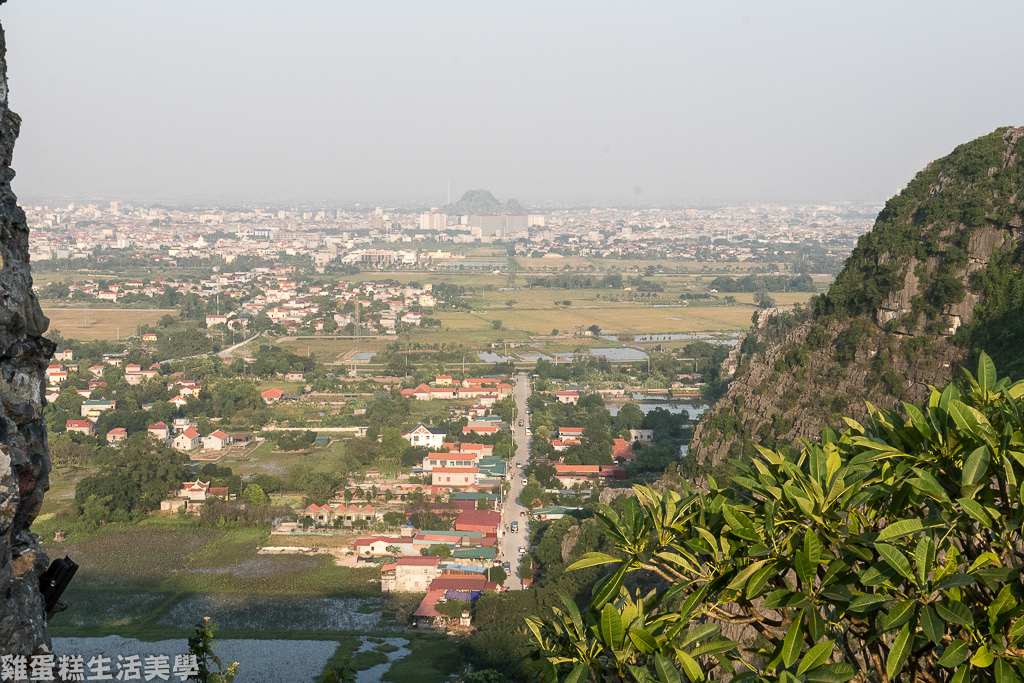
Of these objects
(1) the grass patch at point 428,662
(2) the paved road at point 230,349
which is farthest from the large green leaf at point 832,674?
(2) the paved road at point 230,349

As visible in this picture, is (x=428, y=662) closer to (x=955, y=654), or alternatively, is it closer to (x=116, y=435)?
(x=955, y=654)

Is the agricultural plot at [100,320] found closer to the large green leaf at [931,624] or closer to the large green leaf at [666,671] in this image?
the large green leaf at [666,671]

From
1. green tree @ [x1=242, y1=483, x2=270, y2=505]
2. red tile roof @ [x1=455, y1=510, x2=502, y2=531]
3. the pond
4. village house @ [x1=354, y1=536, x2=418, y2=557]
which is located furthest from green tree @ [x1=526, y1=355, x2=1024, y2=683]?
green tree @ [x1=242, y1=483, x2=270, y2=505]

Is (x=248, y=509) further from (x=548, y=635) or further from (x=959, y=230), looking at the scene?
(x=548, y=635)

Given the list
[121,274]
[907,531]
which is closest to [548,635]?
[907,531]

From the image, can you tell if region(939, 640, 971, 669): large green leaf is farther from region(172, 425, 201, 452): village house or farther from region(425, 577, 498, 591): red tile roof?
region(172, 425, 201, 452): village house

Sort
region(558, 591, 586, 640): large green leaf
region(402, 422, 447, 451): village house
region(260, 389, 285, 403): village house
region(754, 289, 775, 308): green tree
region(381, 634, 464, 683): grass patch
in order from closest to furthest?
region(558, 591, 586, 640): large green leaf < region(381, 634, 464, 683): grass patch < region(402, 422, 447, 451): village house < region(260, 389, 285, 403): village house < region(754, 289, 775, 308): green tree
